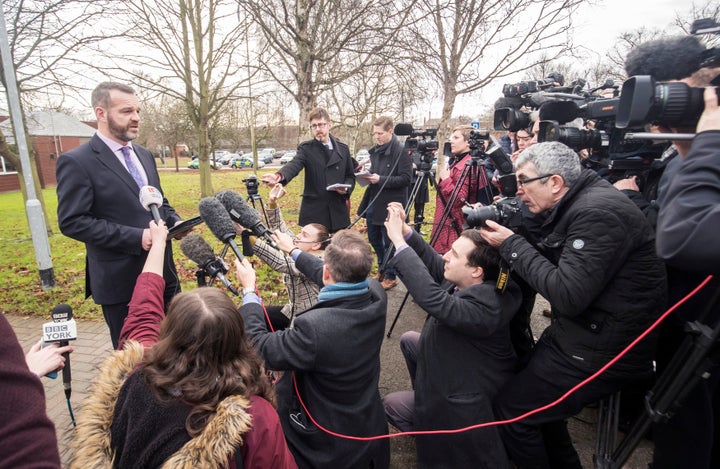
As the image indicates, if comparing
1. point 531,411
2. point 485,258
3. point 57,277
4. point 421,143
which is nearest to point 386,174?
point 421,143

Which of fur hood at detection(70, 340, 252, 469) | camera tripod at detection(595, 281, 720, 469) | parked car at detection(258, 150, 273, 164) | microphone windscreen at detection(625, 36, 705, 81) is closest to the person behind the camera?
fur hood at detection(70, 340, 252, 469)

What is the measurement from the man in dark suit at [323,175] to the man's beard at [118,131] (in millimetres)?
1929

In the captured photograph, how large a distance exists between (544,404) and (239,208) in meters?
2.07

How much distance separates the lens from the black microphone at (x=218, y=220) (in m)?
2.15

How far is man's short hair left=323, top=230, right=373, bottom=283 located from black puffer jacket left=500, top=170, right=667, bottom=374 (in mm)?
857

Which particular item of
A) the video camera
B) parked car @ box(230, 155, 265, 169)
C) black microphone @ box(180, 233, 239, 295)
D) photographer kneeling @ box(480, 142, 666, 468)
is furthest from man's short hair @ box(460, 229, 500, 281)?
parked car @ box(230, 155, 265, 169)

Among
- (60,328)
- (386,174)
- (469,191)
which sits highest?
(386,174)

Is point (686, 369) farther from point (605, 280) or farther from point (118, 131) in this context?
point (118, 131)

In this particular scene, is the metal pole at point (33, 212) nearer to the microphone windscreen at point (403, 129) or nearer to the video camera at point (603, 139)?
the microphone windscreen at point (403, 129)

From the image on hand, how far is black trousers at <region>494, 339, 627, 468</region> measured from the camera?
1.88 m

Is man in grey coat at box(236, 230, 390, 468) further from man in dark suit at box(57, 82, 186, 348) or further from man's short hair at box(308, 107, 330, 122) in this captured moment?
man's short hair at box(308, 107, 330, 122)

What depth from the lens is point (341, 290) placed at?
1.95m

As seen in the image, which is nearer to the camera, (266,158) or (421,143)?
(421,143)

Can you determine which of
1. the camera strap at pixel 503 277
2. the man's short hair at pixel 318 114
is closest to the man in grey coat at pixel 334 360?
the camera strap at pixel 503 277
